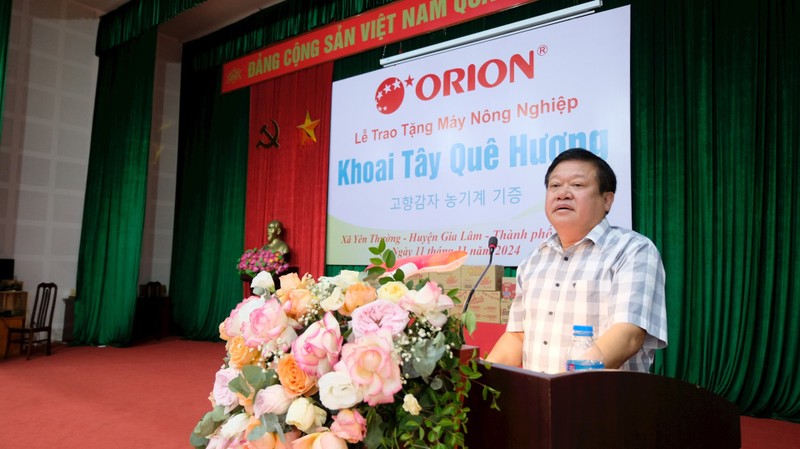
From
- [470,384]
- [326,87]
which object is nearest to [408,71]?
[326,87]

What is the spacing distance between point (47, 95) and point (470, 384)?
22.8 ft

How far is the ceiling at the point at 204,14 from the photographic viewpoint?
245 inches

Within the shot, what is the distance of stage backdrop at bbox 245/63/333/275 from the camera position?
5.61 meters

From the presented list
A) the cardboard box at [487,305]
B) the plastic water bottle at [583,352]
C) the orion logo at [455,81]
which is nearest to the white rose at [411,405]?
the plastic water bottle at [583,352]

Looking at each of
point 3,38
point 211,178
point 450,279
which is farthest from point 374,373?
point 211,178

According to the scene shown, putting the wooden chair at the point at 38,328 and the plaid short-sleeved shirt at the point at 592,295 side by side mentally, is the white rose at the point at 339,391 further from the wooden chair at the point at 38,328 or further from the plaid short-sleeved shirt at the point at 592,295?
the wooden chair at the point at 38,328

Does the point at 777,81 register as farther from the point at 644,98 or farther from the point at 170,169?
the point at 170,169

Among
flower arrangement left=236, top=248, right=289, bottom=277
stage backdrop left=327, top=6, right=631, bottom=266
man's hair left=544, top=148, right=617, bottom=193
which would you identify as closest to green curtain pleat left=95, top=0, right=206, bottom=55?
stage backdrop left=327, top=6, right=631, bottom=266

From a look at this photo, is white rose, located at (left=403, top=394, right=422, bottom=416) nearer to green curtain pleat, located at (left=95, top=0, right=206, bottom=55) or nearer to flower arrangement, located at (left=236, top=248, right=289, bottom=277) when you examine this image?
flower arrangement, located at (left=236, top=248, right=289, bottom=277)

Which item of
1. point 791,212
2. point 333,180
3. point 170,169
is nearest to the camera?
point 791,212

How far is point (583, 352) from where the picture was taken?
99 cm

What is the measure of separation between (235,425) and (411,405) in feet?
0.83

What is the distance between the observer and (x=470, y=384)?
0.65 meters

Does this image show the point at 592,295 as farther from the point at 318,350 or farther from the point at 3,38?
the point at 3,38
